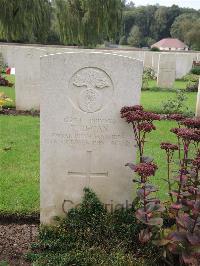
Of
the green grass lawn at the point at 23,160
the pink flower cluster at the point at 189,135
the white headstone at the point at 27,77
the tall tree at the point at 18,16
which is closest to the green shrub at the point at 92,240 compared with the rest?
the green grass lawn at the point at 23,160

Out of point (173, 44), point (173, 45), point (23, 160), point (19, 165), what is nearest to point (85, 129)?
point (19, 165)

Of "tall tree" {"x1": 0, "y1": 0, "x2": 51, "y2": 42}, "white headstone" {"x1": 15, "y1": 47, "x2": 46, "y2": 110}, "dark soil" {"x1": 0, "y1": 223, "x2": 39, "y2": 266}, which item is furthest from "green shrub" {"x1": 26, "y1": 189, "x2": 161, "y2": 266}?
"tall tree" {"x1": 0, "y1": 0, "x2": 51, "y2": 42}

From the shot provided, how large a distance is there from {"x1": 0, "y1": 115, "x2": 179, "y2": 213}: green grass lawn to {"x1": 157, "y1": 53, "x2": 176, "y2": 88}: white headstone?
19.4ft

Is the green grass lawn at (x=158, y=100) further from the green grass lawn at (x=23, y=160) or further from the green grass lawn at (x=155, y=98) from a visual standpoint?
the green grass lawn at (x=23, y=160)

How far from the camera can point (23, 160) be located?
546 cm

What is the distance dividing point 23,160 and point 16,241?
215 cm

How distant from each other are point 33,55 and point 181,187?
592cm

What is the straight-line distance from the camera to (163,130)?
758 cm

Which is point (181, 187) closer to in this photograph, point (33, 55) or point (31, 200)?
point (31, 200)

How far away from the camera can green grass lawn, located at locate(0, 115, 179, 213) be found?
13.6 ft

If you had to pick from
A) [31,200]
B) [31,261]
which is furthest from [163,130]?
[31,261]

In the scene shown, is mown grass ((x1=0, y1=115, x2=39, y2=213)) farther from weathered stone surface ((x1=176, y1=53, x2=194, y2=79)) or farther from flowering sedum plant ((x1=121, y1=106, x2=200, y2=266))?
weathered stone surface ((x1=176, y1=53, x2=194, y2=79))

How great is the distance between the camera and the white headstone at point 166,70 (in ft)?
44.8

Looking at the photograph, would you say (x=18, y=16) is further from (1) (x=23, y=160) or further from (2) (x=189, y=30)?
(2) (x=189, y=30)
